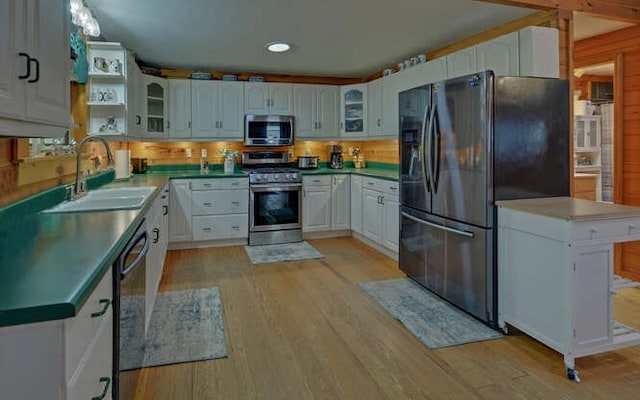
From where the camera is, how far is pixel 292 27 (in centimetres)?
380

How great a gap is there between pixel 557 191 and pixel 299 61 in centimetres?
336

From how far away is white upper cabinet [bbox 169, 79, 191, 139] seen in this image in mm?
5301

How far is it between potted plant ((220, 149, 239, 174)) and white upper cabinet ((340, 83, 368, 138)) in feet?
5.14

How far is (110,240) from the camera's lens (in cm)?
148

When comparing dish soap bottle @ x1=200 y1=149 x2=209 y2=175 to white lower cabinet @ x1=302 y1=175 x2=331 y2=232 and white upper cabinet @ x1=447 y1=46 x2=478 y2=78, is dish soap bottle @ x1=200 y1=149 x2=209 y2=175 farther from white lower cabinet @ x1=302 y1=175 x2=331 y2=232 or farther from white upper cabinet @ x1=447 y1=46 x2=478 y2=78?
white upper cabinet @ x1=447 y1=46 x2=478 y2=78

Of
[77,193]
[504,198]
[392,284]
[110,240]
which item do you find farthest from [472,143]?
[77,193]

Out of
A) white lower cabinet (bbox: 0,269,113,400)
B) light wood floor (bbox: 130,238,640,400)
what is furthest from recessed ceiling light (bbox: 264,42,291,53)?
white lower cabinet (bbox: 0,269,113,400)

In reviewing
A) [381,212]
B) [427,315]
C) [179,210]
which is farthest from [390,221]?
[179,210]

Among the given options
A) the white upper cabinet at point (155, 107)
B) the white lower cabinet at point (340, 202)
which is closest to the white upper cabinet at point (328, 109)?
the white lower cabinet at point (340, 202)

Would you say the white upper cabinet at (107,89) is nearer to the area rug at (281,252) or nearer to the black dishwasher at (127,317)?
the area rug at (281,252)

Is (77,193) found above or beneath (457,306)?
above

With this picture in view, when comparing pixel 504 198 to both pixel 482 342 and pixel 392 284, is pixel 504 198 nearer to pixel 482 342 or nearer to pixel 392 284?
pixel 482 342

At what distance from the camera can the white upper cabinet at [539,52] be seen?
308 cm

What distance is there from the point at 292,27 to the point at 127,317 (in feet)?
9.80
